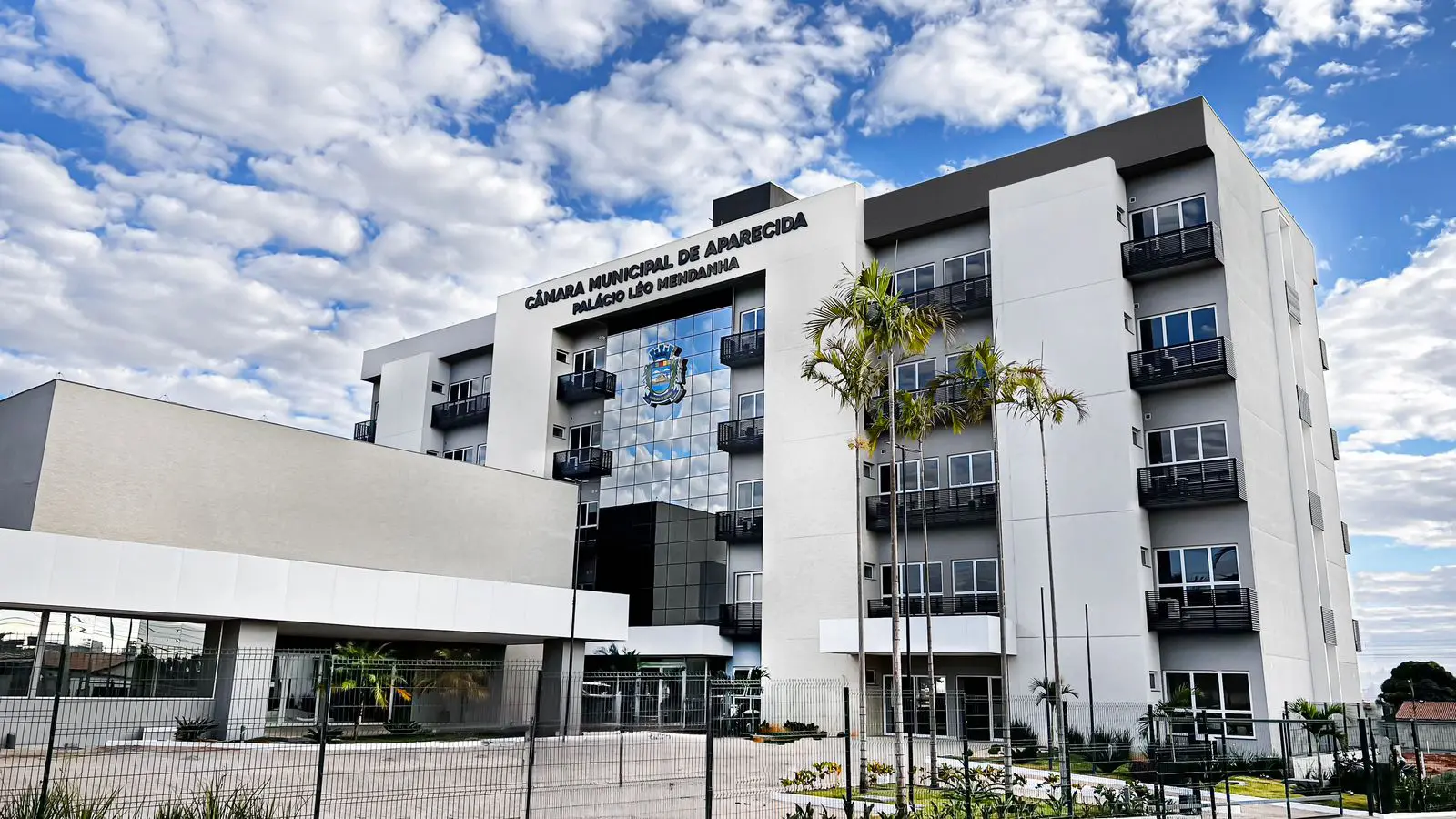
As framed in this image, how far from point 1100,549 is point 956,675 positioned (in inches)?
323

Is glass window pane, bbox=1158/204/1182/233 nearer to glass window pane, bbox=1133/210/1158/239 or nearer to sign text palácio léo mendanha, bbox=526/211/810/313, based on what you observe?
glass window pane, bbox=1133/210/1158/239

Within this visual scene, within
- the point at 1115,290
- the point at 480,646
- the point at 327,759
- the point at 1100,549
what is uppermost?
the point at 1115,290

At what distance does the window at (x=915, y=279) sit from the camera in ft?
155

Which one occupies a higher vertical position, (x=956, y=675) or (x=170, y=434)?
(x=170, y=434)

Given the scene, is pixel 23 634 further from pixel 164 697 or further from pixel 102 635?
pixel 164 697

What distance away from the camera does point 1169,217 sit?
1607 inches

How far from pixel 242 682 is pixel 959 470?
2821cm

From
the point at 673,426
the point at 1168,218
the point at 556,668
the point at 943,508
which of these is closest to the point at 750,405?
the point at 673,426

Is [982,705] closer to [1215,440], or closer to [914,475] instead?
[914,475]

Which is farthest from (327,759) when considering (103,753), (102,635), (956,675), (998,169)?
(998,169)

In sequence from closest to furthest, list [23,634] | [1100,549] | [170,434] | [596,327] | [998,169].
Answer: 1. [23,634]
2. [170,434]
3. [1100,549]
4. [998,169]
5. [596,327]

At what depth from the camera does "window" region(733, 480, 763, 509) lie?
163 ft

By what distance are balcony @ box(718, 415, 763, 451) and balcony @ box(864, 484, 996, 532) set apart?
6.62 meters

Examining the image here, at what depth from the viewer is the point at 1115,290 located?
39.6m
